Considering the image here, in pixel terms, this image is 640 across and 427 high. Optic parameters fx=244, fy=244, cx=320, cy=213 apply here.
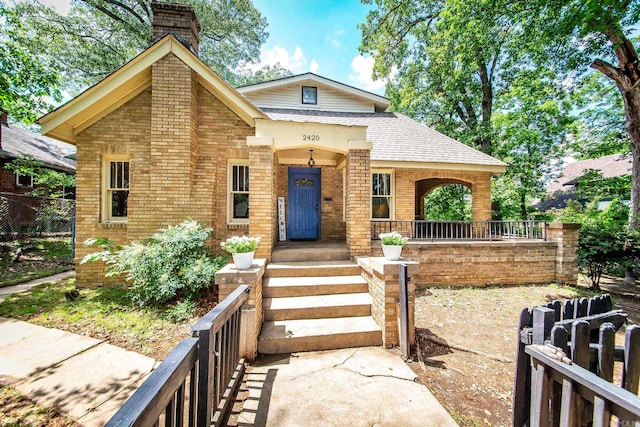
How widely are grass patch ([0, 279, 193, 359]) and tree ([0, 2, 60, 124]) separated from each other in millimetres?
6949

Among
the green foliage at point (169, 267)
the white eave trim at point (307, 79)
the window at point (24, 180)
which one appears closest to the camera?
the green foliage at point (169, 267)

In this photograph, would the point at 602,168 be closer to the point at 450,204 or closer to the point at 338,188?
the point at 450,204

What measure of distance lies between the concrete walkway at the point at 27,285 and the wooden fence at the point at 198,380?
6.31 m

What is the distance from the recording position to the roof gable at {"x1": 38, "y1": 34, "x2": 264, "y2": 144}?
19.1ft

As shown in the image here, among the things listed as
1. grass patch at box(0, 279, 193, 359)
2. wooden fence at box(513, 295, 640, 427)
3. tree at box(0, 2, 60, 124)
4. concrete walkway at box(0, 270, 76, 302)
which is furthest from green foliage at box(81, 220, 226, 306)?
tree at box(0, 2, 60, 124)

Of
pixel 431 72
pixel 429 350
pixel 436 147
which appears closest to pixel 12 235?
pixel 429 350

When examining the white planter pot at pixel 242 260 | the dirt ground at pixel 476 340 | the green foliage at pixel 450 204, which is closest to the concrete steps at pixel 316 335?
the dirt ground at pixel 476 340

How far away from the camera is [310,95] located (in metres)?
10.8

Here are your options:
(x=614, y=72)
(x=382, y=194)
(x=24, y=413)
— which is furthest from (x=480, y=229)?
(x=24, y=413)

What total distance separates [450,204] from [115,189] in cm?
1715

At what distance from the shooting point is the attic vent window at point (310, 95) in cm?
1075

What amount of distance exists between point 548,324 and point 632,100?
12.7 metres

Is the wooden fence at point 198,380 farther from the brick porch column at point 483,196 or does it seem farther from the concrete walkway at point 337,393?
the brick porch column at point 483,196

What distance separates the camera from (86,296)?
554 cm
